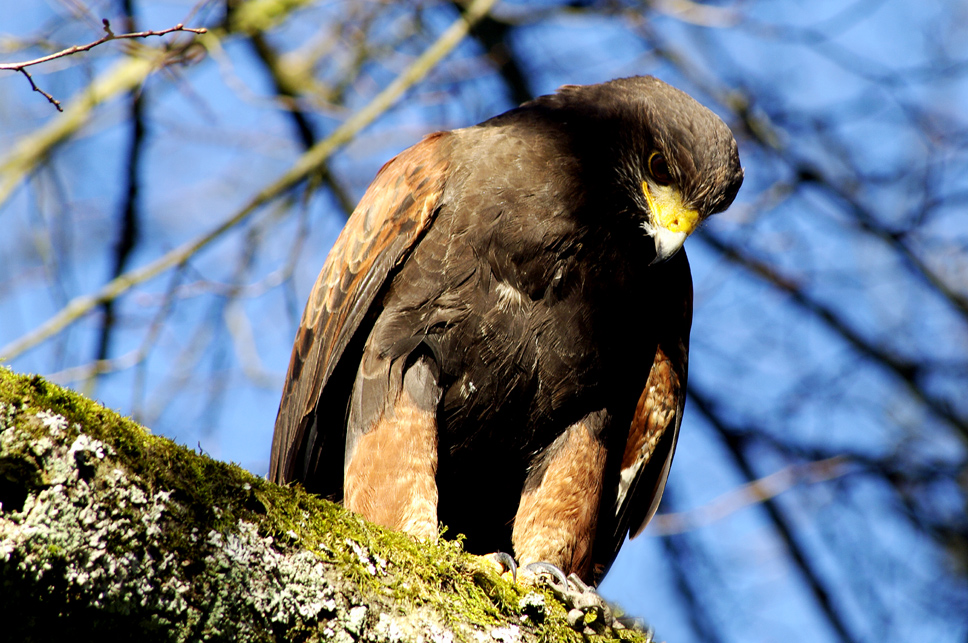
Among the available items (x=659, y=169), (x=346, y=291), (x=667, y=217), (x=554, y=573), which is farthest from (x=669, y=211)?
(x=554, y=573)

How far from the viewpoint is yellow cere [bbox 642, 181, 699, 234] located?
3.83 metres

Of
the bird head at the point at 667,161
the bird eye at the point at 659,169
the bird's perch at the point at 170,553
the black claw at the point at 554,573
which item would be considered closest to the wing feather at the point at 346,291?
the bird head at the point at 667,161

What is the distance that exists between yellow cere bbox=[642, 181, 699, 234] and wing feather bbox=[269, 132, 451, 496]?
3.21 ft

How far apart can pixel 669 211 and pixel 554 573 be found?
67.3 inches

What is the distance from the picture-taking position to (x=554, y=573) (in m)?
3.16

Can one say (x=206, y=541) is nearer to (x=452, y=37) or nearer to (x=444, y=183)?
(x=444, y=183)

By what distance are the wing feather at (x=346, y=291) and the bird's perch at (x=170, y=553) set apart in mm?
1679

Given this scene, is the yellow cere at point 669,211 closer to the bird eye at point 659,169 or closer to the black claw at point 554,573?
the bird eye at point 659,169

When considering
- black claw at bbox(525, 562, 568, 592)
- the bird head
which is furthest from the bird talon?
the bird head

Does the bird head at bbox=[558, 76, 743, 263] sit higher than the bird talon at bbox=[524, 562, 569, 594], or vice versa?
the bird head at bbox=[558, 76, 743, 263]

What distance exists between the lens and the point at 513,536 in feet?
12.8

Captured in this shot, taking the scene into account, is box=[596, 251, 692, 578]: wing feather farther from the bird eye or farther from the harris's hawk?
the bird eye

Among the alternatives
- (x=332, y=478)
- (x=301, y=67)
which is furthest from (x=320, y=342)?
(x=301, y=67)

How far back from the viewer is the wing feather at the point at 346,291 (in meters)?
3.86
